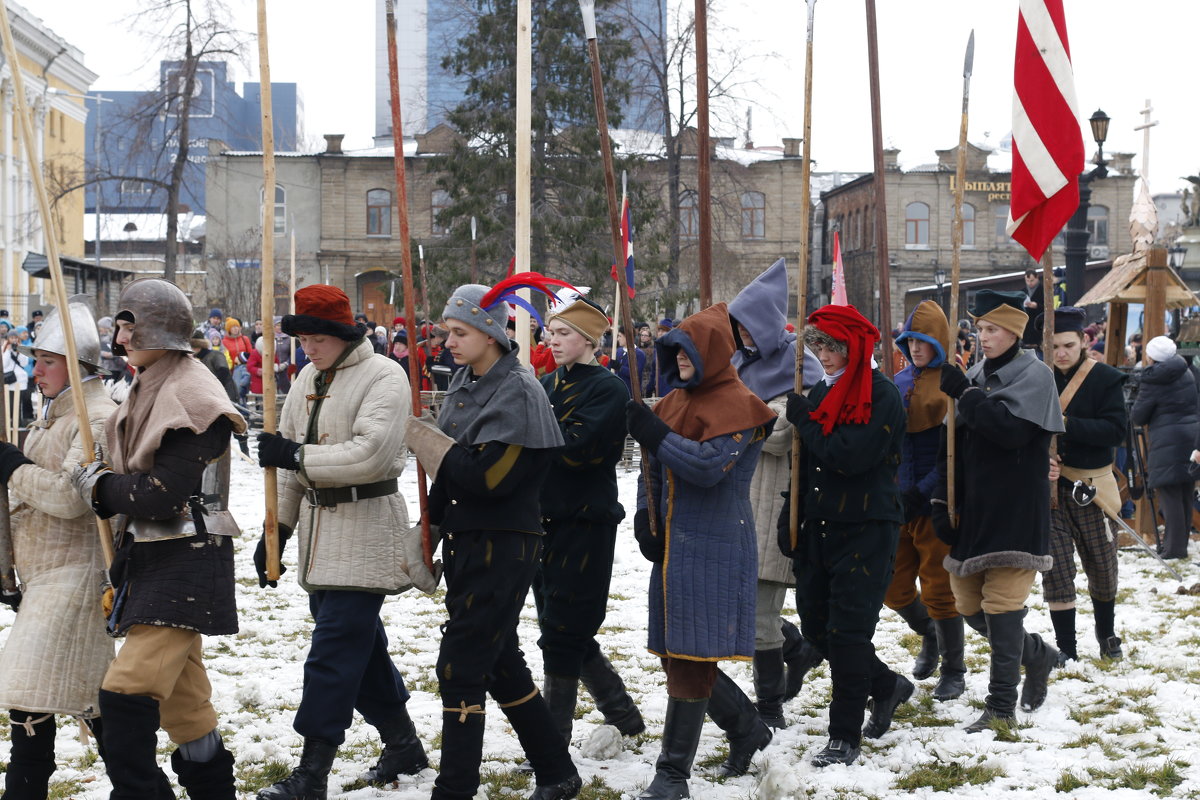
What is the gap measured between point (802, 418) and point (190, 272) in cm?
5208

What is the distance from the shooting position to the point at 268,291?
4.25 metres

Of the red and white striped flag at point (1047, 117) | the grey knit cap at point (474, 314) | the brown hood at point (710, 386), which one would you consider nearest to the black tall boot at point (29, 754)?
the grey knit cap at point (474, 314)

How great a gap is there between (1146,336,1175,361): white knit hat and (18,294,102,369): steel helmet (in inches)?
325

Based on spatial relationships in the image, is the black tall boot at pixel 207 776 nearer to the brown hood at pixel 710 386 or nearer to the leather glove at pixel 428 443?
the leather glove at pixel 428 443

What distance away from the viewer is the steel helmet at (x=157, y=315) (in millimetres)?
4090

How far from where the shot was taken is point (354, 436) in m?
4.53

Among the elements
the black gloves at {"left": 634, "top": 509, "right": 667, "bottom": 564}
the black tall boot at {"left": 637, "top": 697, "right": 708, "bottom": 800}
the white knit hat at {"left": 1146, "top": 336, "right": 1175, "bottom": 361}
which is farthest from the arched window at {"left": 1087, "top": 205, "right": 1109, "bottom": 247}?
the black tall boot at {"left": 637, "top": 697, "right": 708, "bottom": 800}

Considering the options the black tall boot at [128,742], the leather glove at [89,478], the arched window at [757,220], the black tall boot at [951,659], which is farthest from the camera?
the arched window at [757,220]

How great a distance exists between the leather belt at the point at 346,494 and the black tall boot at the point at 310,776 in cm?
82

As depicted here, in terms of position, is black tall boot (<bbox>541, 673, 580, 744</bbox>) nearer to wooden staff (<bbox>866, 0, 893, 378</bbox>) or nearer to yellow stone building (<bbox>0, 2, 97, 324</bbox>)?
wooden staff (<bbox>866, 0, 893, 378</bbox>)

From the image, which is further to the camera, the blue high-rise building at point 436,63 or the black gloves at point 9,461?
the blue high-rise building at point 436,63

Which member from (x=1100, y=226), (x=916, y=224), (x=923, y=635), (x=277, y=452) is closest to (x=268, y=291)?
(x=277, y=452)

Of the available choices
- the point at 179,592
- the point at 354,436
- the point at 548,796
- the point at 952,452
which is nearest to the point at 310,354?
the point at 354,436

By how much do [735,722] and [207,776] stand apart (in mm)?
1988
